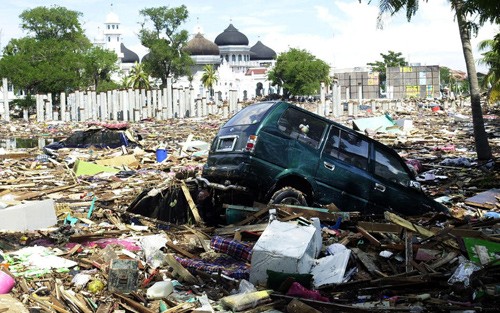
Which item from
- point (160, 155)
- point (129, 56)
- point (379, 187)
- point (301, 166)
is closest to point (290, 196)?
point (301, 166)

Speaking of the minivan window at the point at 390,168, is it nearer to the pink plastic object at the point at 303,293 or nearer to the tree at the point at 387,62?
the pink plastic object at the point at 303,293

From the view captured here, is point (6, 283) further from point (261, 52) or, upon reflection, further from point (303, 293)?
point (261, 52)

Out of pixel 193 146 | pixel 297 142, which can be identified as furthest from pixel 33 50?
pixel 297 142

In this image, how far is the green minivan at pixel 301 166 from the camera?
869 centimetres

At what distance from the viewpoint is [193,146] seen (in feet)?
69.4

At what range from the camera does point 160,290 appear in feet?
20.3

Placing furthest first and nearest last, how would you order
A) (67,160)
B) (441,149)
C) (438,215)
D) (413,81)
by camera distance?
(413,81), (441,149), (67,160), (438,215)

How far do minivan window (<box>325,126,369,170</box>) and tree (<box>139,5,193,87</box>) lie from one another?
7179 cm

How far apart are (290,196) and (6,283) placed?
3.76 m

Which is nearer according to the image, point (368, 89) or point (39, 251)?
point (39, 251)

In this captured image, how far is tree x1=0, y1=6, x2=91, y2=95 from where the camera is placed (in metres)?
69.4

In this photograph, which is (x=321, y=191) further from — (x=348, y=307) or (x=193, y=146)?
(x=193, y=146)

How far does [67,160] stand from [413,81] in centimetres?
8080

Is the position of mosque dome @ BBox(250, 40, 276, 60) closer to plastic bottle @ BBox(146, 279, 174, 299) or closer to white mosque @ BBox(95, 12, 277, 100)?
white mosque @ BBox(95, 12, 277, 100)
